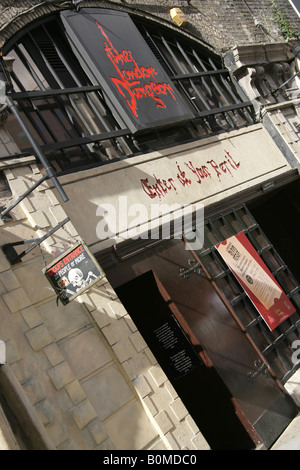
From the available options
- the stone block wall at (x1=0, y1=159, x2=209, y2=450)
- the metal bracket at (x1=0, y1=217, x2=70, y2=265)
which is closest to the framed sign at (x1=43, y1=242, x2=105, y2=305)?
the stone block wall at (x1=0, y1=159, x2=209, y2=450)

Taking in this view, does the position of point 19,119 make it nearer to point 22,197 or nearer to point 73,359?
point 22,197

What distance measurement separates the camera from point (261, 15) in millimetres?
13445

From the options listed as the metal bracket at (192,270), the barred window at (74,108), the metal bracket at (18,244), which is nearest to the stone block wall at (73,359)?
the metal bracket at (18,244)

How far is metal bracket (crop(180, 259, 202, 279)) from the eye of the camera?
8266 mm

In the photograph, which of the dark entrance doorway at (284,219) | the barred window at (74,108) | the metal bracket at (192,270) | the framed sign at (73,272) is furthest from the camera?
the dark entrance doorway at (284,219)

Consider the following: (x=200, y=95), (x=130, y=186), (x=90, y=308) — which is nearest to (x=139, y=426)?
(x=90, y=308)

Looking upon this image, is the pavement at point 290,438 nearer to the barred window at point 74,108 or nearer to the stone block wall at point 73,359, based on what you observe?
the stone block wall at point 73,359

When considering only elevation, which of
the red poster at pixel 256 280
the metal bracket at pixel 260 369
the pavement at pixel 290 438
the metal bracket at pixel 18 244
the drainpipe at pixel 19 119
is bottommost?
the pavement at pixel 290 438

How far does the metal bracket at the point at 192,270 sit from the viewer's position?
325 inches

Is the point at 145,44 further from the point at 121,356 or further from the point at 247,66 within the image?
the point at 121,356

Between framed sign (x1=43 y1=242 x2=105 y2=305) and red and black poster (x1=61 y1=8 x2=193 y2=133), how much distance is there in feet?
12.2

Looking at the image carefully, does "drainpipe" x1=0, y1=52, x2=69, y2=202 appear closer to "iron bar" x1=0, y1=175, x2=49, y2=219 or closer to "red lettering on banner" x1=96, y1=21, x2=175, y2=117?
"iron bar" x1=0, y1=175, x2=49, y2=219

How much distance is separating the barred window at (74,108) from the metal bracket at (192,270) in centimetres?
234

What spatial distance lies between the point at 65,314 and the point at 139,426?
1.85 meters
